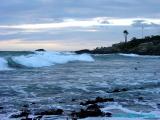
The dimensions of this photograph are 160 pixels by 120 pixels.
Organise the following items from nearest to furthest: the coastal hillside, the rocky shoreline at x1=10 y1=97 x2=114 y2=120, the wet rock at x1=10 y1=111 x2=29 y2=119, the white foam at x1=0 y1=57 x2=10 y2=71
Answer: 1. the rocky shoreline at x1=10 y1=97 x2=114 y2=120
2. the wet rock at x1=10 y1=111 x2=29 y2=119
3. the white foam at x1=0 y1=57 x2=10 y2=71
4. the coastal hillside

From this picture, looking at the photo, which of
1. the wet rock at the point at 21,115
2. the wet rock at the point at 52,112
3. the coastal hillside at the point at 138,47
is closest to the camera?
the wet rock at the point at 21,115

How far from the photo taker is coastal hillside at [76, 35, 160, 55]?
4053 inches

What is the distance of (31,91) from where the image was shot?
17.6m

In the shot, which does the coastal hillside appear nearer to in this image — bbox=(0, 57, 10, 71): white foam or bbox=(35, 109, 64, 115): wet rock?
bbox=(0, 57, 10, 71): white foam

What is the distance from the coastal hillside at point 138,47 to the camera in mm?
102938

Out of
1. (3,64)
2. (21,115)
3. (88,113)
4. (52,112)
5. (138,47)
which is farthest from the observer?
(138,47)

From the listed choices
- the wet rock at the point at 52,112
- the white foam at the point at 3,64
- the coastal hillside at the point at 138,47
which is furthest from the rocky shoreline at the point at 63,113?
the coastal hillside at the point at 138,47

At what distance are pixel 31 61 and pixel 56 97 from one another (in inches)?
1029

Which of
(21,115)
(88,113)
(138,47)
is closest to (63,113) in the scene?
(88,113)

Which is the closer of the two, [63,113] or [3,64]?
[63,113]

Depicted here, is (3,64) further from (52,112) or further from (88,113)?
(88,113)

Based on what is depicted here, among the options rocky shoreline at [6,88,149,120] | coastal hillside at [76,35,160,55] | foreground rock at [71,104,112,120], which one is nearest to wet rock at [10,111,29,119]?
rocky shoreline at [6,88,149,120]

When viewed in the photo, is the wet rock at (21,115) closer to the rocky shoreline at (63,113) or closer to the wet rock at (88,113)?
the rocky shoreline at (63,113)

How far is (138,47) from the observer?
360 feet
